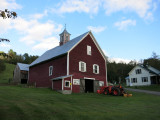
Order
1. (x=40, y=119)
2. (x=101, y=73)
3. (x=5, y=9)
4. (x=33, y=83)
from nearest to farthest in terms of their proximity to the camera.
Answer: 1. (x=5, y=9)
2. (x=40, y=119)
3. (x=101, y=73)
4. (x=33, y=83)

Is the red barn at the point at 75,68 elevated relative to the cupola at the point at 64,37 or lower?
lower

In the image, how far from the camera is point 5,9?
568 centimetres

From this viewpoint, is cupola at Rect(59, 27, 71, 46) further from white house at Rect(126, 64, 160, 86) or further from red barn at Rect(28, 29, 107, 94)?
white house at Rect(126, 64, 160, 86)

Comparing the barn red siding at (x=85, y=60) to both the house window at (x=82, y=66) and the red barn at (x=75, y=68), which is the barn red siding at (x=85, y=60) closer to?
the red barn at (x=75, y=68)

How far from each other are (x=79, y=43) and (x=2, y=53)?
22022 mm

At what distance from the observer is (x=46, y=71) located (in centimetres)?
3011

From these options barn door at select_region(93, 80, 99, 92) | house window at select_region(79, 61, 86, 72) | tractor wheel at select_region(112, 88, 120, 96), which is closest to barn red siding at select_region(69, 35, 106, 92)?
house window at select_region(79, 61, 86, 72)

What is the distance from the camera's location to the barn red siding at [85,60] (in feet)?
84.4

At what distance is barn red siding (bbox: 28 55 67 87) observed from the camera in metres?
26.1

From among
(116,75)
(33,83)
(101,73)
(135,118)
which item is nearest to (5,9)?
(135,118)

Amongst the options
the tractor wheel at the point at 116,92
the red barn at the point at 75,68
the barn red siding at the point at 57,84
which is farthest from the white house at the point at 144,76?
the barn red siding at the point at 57,84

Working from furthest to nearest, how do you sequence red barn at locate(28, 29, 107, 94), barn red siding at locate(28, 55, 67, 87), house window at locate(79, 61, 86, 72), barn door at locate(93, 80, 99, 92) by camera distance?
1. barn door at locate(93, 80, 99, 92)
2. house window at locate(79, 61, 86, 72)
3. barn red siding at locate(28, 55, 67, 87)
4. red barn at locate(28, 29, 107, 94)

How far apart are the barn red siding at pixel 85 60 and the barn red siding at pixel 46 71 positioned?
1307 millimetres

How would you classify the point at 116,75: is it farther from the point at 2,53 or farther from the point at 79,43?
the point at 2,53
